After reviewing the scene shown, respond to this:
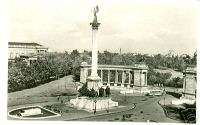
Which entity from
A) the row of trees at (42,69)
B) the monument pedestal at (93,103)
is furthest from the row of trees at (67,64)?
the monument pedestal at (93,103)

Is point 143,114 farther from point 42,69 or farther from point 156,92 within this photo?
point 42,69

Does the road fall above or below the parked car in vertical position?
below

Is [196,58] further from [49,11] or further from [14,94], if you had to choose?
[14,94]

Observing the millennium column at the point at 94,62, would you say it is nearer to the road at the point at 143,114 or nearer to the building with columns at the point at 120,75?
the building with columns at the point at 120,75

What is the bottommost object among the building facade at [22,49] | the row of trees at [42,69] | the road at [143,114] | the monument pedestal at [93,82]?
the road at [143,114]

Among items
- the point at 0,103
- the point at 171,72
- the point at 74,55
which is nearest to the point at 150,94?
the point at 171,72

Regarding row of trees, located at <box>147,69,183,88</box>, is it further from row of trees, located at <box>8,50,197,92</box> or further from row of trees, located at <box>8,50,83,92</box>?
row of trees, located at <box>8,50,83,92</box>

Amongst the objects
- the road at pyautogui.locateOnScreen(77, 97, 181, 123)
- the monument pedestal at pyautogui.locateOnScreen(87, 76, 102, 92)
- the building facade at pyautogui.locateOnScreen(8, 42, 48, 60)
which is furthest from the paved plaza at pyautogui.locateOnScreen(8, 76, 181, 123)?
the building facade at pyautogui.locateOnScreen(8, 42, 48, 60)
